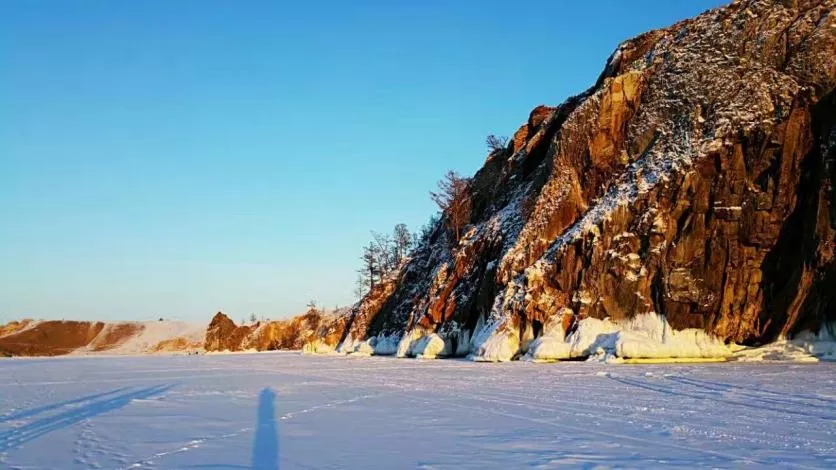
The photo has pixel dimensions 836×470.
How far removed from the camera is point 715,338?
2819 cm

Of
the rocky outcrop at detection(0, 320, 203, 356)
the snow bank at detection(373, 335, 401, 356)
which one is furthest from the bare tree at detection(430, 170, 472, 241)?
the rocky outcrop at detection(0, 320, 203, 356)

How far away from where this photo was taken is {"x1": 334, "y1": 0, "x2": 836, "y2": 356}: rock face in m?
28.0

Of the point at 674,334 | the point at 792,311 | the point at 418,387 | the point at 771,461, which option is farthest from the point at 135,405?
the point at 792,311

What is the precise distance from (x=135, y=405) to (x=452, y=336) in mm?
29459

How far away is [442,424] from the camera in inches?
420

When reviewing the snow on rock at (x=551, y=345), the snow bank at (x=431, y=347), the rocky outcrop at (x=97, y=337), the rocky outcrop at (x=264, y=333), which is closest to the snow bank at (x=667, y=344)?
the snow on rock at (x=551, y=345)

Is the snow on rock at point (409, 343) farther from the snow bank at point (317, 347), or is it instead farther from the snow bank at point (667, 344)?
the snow bank at point (317, 347)

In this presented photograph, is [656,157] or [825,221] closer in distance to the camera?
[825,221]

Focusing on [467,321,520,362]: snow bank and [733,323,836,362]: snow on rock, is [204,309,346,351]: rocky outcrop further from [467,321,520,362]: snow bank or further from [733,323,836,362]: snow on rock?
[733,323,836,362]: snow on rock

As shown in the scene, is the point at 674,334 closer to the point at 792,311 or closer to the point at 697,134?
the point at 792,311

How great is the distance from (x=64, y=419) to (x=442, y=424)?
25.9ft

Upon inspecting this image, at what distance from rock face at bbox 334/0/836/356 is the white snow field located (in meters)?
10.6

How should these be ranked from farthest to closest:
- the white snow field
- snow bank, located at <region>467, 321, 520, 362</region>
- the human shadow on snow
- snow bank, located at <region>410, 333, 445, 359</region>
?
snow bank, located at <region>410, 333, 445, 359</region> → snow bank, located at <region>467, 321, 520, 362</region> → the human shadow on snow → the white snow field

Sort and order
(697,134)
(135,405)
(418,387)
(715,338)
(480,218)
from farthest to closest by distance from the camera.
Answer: (480,218), (697,134), (715,338), (418,387), (135,405)
